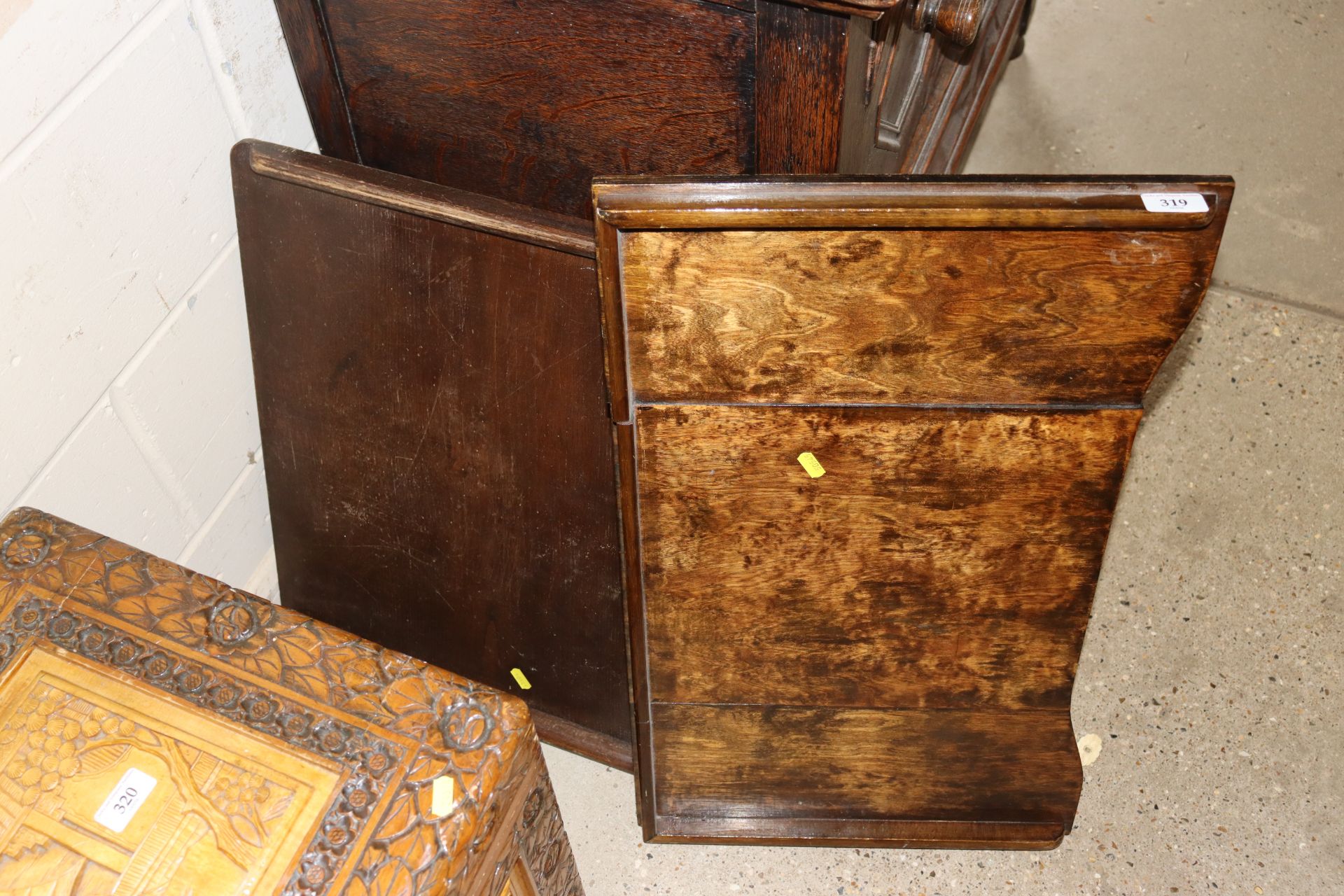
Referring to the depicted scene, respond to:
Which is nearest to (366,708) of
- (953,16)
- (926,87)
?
(953,16)

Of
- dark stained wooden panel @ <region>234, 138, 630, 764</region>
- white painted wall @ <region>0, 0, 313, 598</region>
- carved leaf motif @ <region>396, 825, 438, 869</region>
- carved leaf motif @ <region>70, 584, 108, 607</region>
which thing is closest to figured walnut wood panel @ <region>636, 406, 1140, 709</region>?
dark stained wooden panel @ <region>234, 138, 630, 764</region>

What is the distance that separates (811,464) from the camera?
46.9 inches

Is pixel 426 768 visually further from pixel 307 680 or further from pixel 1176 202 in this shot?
pixel 1176 202

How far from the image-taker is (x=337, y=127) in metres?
1.48

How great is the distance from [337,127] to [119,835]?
883 millimetres

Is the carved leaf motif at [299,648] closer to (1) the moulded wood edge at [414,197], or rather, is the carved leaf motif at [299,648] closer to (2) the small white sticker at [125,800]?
(2) the small white sticker at [125,800]

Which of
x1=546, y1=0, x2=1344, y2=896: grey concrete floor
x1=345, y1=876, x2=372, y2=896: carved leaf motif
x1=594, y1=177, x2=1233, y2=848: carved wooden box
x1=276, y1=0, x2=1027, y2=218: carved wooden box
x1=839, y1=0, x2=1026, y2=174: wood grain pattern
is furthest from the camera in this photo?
x1=546, y1=0, x2=1344, y2=896: grey concrete floor

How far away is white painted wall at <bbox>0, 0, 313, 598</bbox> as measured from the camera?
1.20m

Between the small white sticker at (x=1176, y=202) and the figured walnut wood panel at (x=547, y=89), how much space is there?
0.40m

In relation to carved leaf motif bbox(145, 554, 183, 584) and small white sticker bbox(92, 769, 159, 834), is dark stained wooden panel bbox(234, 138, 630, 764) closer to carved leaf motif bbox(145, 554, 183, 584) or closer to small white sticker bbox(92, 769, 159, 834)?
carved leaf motif bbox(145, 554, 183, 584)

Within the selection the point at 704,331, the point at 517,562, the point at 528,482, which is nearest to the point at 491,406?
the point at 528,482

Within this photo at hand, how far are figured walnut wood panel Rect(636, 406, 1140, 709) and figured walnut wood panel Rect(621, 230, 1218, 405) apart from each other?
1.3 inches

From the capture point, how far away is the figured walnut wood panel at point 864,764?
1.42 meters

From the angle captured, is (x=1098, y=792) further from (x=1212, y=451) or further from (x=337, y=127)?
(x=337, y=127)
